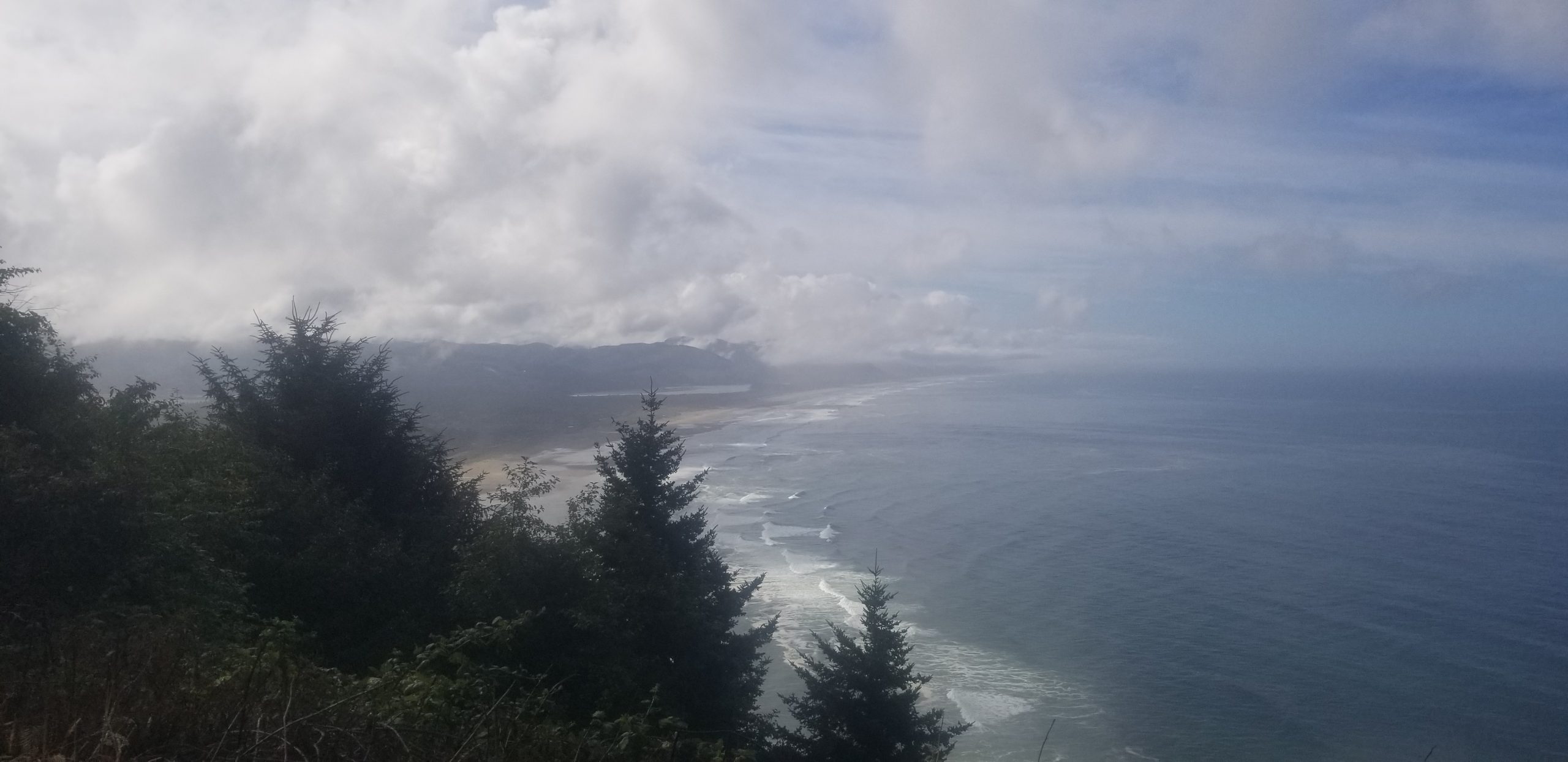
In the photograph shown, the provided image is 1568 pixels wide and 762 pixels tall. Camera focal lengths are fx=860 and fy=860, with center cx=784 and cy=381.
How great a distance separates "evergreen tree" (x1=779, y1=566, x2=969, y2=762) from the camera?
13.7 metres

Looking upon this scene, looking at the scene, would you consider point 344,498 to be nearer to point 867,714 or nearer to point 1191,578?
point 867,714

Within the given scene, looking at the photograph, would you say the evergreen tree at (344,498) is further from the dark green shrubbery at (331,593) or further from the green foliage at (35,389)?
the green foliage at (35,389)

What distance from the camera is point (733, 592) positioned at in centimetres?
1387

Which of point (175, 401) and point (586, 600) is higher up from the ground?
point (175, 401)

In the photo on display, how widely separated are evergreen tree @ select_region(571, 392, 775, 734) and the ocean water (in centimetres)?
995

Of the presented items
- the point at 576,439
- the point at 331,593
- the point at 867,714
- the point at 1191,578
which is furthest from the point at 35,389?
the point at 576,439

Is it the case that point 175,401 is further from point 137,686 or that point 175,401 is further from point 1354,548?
point 1354,548

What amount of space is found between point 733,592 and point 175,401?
14317 millimetres

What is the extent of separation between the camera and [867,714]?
14.0 metres

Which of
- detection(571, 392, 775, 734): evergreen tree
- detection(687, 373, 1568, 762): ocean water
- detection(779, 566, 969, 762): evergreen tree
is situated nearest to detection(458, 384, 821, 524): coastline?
detection(687, 373, 1568, 762): ocean water

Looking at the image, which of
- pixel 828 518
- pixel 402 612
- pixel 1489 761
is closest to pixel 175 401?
pixel 402 612

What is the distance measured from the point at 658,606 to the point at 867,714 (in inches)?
164

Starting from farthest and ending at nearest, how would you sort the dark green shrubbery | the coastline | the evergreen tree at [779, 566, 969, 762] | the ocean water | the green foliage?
1. the coastline
2. the ocean water
3. the evergreen tree at [779, 566, 969, 762]
4. the green foliage
5. the dark green shrubbery

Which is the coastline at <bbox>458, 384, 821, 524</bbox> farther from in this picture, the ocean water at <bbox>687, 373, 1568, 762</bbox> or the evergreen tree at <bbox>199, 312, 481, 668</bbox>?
the evergreen tree at <bbox>199, 312, 481, 668</bbox>
